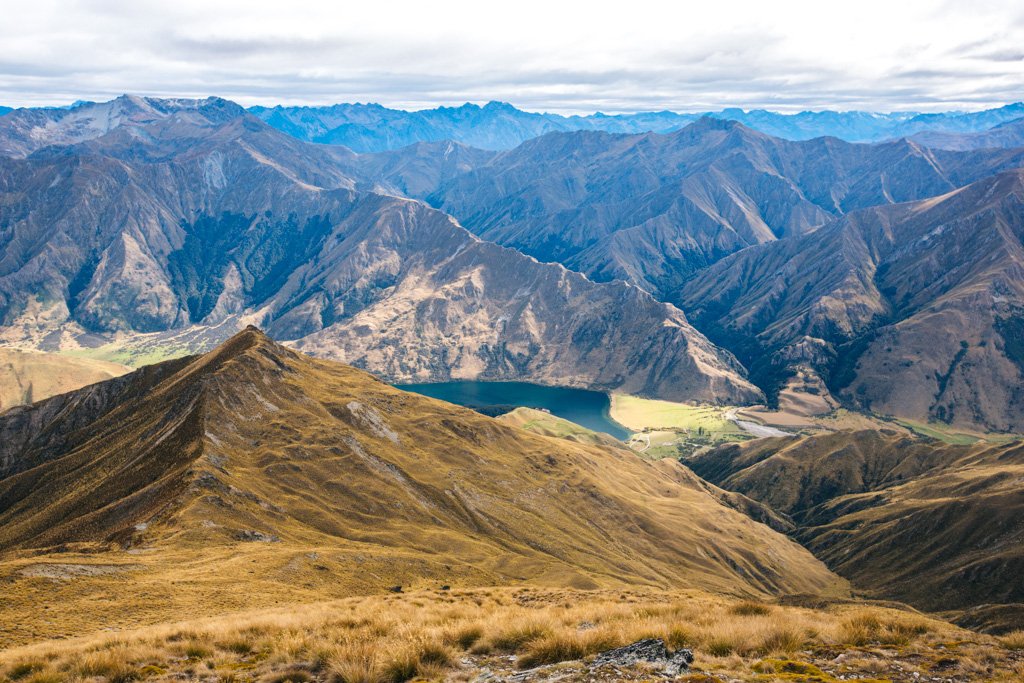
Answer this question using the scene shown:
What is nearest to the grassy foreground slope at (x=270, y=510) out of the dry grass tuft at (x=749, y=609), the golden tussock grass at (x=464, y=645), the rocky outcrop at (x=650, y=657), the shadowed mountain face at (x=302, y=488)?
the shadowed mountain face at (x=302, y=488)

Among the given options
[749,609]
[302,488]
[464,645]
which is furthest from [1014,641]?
[302,488]

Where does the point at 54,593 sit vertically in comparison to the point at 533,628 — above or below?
below

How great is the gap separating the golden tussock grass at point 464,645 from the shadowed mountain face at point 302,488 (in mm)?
56029

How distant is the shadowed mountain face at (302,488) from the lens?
107 m

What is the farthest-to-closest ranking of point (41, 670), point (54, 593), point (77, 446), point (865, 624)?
point (77, 446) < point (54, 593) < point (865, 624) < point (41, 670)

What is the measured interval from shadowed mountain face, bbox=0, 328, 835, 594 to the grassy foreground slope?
0.48m

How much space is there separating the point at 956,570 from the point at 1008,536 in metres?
19.9

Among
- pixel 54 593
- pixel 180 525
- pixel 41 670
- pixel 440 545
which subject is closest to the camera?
pixel 41 670

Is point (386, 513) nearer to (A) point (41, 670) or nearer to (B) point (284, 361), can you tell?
(B) point (284, 361)

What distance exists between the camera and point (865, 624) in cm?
2669

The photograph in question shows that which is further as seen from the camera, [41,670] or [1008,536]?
[1008,536]

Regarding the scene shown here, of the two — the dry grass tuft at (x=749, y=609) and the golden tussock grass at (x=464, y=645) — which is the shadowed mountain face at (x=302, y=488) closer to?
the golden tussock grass at (x=464, y=645)

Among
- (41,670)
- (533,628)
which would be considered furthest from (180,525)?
(533,628)

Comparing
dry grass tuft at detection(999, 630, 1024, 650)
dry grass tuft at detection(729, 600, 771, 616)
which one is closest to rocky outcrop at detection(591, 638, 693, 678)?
dry grass tuft at detection(729, 600, 771, 616)
